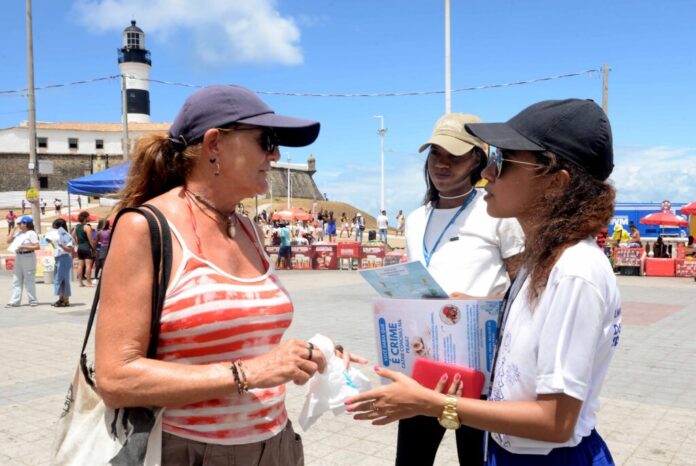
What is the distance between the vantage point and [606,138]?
66.6 inches

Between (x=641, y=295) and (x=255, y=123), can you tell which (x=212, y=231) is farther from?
(x=641, y=295)

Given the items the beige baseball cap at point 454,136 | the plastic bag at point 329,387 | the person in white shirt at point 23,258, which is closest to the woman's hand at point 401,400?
the plastic bag at point 329,387

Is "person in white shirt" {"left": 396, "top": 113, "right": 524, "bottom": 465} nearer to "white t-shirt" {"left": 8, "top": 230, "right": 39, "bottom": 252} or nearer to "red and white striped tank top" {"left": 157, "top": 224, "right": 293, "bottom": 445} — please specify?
"red and white striped tank top" {"left": 157, "top": 224, "right": 293, "bottom": 445}

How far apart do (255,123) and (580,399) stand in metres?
1.24

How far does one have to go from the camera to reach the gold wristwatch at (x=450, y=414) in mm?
1732

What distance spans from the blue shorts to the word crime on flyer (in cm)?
26

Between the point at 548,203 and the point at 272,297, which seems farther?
the point at 272,297

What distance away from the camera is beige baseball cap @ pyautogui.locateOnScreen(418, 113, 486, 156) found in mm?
2908

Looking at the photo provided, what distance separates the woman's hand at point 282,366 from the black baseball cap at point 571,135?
84 centimetres

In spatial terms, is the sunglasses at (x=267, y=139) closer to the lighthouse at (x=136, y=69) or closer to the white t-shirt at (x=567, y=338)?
the white t-shirt at (x=567, y=338)

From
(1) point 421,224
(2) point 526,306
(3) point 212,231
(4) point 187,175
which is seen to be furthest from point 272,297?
(1) point 421,224

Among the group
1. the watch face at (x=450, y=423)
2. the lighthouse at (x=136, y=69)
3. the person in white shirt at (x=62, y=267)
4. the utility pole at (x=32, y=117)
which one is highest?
the lighthouse at (x=136, y=69)

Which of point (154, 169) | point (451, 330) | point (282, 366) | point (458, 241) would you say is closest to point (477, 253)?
point (458, 241)

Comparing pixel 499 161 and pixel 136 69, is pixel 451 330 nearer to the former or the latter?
pixel 499 161
